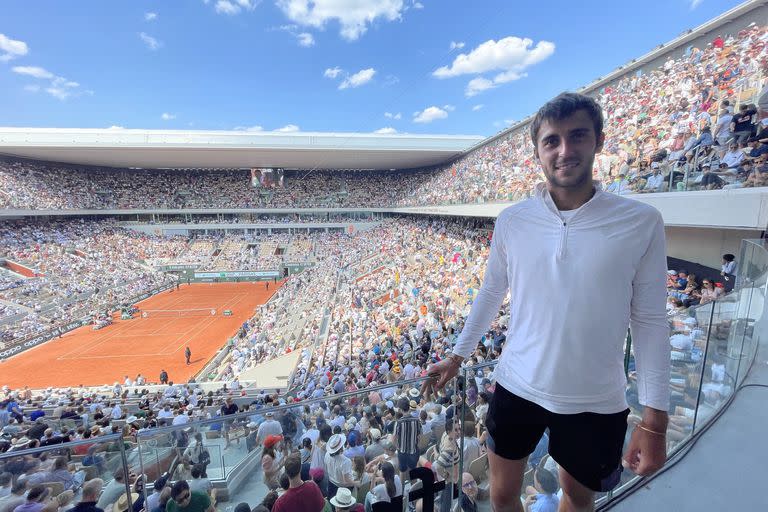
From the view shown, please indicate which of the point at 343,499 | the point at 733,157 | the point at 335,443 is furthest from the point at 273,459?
the point at 733,157

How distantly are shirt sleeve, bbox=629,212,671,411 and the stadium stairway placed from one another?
4.66 feet

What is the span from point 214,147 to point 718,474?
35.3 meters

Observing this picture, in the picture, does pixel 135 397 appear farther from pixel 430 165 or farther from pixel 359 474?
pixel 430 165

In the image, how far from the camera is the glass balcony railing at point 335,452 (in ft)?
6.40

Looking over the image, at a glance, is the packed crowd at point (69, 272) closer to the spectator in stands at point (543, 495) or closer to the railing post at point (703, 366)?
the spectator in stands at point (543, 495)

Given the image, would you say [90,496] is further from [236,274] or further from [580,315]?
[236,274]

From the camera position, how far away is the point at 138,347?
19.8 meters

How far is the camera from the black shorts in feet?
4.26

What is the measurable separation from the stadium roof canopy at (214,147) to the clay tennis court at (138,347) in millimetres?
13583

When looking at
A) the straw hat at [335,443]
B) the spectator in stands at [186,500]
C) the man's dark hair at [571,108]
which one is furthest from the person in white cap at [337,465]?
the man's dark hair at [571,108]

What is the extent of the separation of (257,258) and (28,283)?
16.1 meters

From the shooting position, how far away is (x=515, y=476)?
61.1 inches

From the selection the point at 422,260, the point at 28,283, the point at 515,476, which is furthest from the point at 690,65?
the point at 28,283

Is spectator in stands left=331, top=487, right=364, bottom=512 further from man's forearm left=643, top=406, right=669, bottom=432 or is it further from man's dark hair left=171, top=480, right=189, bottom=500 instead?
man's forearm left=643, top=406, right=669, bottom=432
